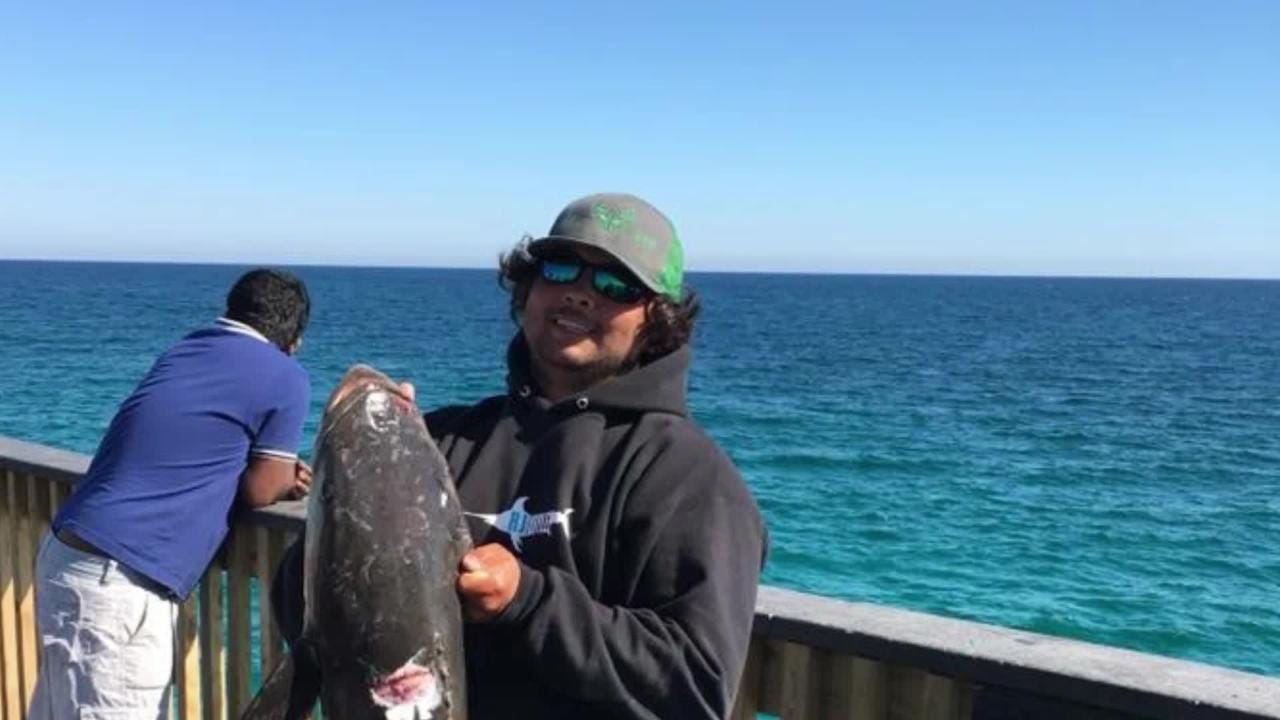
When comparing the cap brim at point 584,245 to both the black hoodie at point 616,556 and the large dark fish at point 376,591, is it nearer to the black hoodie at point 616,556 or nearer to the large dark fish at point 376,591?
the black hoodie at point 616,556

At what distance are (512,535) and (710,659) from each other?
0.46 m

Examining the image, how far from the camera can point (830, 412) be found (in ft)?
120

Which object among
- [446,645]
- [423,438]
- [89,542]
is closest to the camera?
[446,645]

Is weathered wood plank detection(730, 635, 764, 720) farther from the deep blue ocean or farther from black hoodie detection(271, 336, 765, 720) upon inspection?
the deep blue ocean

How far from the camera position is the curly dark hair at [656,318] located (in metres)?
2.50

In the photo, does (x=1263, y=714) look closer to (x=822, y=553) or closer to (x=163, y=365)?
(x=163, y=365)

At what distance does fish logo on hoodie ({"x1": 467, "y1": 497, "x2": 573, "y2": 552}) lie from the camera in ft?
7.52

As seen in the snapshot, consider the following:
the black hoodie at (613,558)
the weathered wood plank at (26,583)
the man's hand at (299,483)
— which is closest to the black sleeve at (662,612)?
the black hoodie at (613,558)

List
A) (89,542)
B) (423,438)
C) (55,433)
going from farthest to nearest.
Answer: (55,433) → (89,542) → (423,438)

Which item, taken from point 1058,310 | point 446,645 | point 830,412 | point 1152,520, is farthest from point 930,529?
point 1058,310

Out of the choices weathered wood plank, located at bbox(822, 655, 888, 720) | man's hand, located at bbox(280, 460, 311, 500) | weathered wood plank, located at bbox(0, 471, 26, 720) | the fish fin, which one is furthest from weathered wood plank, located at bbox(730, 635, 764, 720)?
weathered wood plank, located at bbox(0, 471, 26, 720)

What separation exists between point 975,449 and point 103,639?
2790 cm

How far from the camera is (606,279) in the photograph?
2.44m

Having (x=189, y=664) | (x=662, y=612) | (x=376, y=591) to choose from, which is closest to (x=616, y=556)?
(x=662, y=612)
